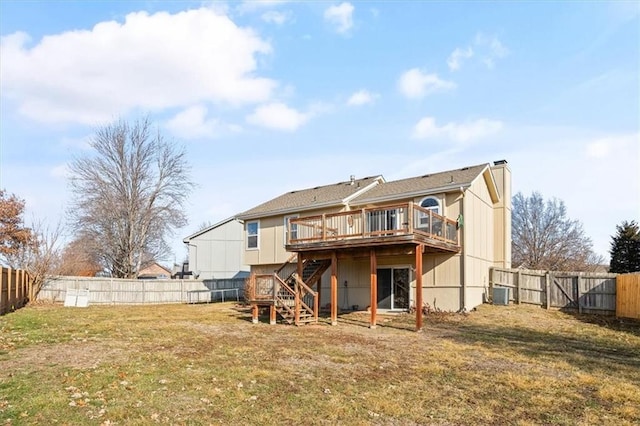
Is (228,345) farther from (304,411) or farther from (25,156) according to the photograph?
(25,156)

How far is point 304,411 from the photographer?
5.83 m

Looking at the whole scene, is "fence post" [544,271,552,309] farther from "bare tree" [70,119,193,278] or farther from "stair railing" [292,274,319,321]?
"bare tree" [70,119,193,278]

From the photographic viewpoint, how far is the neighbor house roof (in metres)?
20.0

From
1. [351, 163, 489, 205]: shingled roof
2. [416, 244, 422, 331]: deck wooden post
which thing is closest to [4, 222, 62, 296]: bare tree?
[351, 163, 489, 205]: shingled roof

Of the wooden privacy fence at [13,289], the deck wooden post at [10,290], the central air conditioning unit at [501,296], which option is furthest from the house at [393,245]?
the deck wooden post at [10,290]

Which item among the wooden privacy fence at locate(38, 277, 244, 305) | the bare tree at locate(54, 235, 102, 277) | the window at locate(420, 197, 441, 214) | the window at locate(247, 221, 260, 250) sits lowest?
the wooden privacy fence at locate(38, 277, 244, 305)

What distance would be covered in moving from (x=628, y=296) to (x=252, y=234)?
1666cm

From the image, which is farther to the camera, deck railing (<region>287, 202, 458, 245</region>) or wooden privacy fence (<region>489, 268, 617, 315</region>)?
wooden privacy fence (<region>489, 268, 617, 315</region>)

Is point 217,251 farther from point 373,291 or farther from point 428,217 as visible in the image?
point 373,291

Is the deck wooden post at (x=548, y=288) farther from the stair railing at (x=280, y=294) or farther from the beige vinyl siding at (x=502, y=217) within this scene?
the stair railing at (x=280, y=294)

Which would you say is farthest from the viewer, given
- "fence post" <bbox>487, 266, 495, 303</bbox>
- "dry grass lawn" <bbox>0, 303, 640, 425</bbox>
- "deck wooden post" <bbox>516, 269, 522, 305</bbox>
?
"fence post" <bbox>487, 266, 495, 303</bbox>

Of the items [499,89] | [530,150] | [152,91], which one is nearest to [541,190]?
[530,150]

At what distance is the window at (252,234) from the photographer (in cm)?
2327

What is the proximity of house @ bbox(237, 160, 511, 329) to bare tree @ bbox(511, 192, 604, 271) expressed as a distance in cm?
1899
